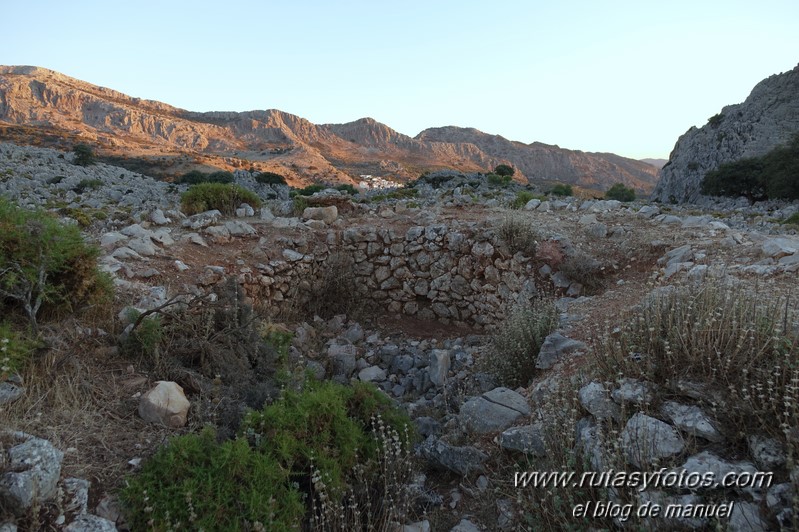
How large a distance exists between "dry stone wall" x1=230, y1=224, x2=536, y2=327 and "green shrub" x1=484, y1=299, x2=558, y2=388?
5.85 feet

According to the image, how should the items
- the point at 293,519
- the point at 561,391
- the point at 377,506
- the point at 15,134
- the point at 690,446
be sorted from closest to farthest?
the point at 690,446 < the point at 293,519 < the point at 377,506 < the point at 561,391 < the point at 15,134

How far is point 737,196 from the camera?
23344 mm

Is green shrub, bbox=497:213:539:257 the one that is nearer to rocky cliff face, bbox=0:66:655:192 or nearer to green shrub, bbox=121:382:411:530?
green shrub, bbox=121:382:411:530

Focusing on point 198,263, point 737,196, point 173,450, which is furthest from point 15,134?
point 737,196

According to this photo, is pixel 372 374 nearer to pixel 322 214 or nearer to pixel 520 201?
pixel 322 214

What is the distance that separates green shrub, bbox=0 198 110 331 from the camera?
3268mm

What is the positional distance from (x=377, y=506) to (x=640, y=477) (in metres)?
1.42

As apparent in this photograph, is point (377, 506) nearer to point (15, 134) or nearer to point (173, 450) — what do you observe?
point (173, 450)

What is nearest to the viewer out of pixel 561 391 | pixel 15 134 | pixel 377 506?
pixel 377 506

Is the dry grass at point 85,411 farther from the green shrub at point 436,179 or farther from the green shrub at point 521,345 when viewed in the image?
the green shrub at point 436,179

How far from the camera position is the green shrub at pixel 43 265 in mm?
3268

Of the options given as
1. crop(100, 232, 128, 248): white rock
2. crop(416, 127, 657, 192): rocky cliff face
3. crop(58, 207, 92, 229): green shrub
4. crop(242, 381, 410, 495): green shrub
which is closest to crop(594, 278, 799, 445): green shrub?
crop(242, 381, 410, 495): green shrub

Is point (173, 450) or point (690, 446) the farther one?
point (173, 450)

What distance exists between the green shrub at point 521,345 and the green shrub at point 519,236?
2.18 m
